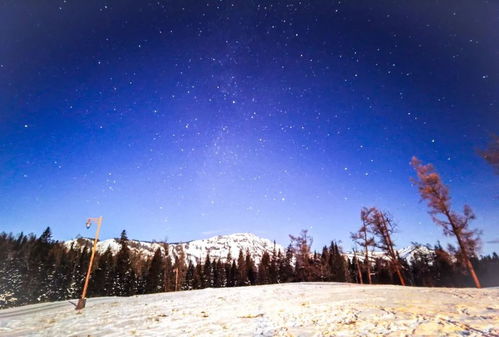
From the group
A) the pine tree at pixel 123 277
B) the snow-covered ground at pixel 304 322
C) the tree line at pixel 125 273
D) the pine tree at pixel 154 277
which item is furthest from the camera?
the pine tree at pixel 154 277

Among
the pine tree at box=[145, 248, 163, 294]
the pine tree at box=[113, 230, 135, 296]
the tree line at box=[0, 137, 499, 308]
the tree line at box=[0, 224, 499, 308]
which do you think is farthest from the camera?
the pine tree at box=[145, 248, 163, 294]

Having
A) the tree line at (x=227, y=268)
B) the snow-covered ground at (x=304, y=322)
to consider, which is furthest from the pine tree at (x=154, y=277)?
the snow-covered ground at (x=304, y=322)

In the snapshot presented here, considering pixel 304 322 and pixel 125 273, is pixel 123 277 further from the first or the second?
pixel 304 322

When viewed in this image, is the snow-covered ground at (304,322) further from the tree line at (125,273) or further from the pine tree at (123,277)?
the pine tree at (123,277)

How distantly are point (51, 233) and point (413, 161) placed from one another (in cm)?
8392

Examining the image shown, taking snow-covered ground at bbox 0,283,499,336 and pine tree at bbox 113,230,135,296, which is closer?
snow-covered ground at bbox 0,283,499,336

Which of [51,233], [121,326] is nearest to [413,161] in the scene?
[121,326]

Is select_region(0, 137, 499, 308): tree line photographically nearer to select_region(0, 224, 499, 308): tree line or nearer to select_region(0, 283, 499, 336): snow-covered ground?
select_region(0, 224, 499, 308): tree line

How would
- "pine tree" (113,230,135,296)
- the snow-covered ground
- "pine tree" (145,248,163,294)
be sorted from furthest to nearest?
"pine tree" (145,248,163,294)
"pine tree" (113,230,135,296)
the snow-covered ground

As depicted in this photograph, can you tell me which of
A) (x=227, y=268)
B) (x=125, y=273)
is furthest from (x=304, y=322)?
(x=227, y=268)

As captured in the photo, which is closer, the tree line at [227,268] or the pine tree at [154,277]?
the tree line at [227,268]

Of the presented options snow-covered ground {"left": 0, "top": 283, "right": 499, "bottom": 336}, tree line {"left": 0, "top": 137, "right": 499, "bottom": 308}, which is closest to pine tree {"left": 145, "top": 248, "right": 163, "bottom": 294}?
tree line {"left": 0, "top": 137, "right": 499, "bottom": 308}

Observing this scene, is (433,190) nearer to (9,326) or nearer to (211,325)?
(211,325)

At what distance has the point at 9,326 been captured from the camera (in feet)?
43.0
